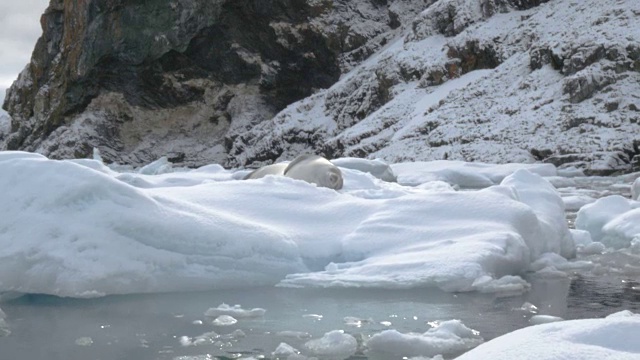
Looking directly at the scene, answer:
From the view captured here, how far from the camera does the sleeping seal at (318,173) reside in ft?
42.4

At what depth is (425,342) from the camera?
15.8 feet

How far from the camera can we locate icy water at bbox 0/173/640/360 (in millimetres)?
4871

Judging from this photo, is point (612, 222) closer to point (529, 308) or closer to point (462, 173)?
point (529, 308)

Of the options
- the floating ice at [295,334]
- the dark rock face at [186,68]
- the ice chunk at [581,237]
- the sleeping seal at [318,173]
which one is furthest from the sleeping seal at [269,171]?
the dark rock face at [186,68]

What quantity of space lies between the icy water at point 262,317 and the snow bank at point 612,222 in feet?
7.52

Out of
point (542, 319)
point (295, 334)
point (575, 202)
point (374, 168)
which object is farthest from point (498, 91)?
point (295, 334)

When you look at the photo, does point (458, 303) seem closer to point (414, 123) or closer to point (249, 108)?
point (414, 123)

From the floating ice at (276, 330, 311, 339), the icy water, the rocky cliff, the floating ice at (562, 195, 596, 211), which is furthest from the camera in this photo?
the rocky cliff

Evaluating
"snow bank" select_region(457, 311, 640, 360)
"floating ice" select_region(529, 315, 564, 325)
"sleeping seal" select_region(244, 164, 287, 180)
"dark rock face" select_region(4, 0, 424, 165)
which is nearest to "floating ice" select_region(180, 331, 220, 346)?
"snow bank" select_region(457, 311, 640, 360)

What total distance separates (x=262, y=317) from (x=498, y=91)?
2855cm

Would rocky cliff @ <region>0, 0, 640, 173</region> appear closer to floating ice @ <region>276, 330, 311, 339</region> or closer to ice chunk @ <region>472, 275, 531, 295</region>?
ice chunk @ <region>472, 275, 531, 295</region>

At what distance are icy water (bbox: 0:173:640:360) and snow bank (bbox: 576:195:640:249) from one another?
2293 mm

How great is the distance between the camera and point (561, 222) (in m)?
8.73

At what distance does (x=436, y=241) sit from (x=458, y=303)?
1221mm
